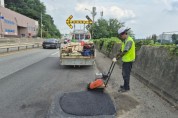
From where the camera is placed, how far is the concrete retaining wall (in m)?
5.87

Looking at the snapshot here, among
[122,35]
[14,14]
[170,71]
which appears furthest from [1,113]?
[14,14]

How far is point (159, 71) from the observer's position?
6852 millimetres

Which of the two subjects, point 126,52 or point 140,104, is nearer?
point 140,104

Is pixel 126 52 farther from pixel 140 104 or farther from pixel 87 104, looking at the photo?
pixel 87 104

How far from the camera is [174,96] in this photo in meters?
5.60

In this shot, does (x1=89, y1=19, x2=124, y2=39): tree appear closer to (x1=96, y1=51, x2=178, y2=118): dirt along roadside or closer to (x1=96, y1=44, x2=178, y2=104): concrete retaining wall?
(x1=96, y1=44, x2=178, y2=104): concrete retaining wall

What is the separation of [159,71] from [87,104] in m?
2.50

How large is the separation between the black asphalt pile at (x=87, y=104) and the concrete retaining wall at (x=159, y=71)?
150cm

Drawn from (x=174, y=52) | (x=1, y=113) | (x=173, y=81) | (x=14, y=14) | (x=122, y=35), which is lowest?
(x=1, y=113)

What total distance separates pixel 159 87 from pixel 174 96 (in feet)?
3.18

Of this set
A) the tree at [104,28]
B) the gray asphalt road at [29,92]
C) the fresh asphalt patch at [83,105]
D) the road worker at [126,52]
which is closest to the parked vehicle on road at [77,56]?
the gray asphalt road at [29,92]

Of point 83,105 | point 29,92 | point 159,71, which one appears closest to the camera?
point 83,105

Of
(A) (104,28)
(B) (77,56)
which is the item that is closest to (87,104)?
(B) (77,56)

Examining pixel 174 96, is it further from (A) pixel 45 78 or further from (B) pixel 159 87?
(A) pixel 45 78
